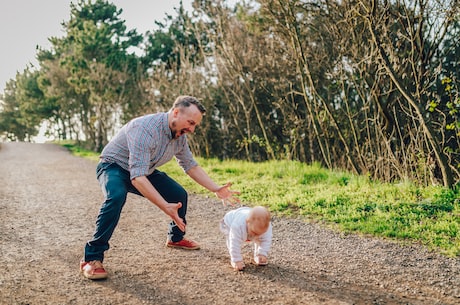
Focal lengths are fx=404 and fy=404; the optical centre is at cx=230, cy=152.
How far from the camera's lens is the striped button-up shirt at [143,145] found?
371 cm

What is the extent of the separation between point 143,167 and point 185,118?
2.03ft

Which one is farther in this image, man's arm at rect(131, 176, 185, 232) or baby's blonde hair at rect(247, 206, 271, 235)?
baby's blonde hair at rect(247, 206, 271, 235)

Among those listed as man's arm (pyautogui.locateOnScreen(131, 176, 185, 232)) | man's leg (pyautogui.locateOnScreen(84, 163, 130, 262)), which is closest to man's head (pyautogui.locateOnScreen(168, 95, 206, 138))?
man's arm (pyautogui.locateOnScreen(131, 176, 185, 232))

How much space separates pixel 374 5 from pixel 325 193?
337 cm

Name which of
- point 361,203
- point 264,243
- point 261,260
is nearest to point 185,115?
point 264,243

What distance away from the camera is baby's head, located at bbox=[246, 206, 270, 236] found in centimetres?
373

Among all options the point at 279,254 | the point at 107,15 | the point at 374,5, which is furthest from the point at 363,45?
the point at 107,15

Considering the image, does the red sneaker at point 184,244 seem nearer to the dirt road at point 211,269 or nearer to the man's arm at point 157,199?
the dirt road at point 211,269

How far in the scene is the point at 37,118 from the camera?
4125 cm

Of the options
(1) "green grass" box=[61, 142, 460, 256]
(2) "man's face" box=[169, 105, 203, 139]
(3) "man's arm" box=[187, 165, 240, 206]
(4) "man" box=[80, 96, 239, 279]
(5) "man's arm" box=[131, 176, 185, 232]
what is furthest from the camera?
(1) "green grass" box=[61, 142, 460, 256]

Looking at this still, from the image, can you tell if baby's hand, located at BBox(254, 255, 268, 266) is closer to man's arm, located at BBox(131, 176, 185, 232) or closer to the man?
the man

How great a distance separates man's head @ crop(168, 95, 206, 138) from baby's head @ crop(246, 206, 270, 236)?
3.27 feet

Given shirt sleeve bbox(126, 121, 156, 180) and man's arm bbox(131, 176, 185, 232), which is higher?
shirt sleeve bbox(126, 121, 156, 180)

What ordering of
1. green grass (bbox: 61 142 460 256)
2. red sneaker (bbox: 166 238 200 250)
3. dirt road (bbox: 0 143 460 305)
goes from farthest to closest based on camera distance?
green grass (bbox: 61 142 460 256) < red sneaker (bbox: 166 238 200 250) < dirt road (bbox: 0 143 460 305)
